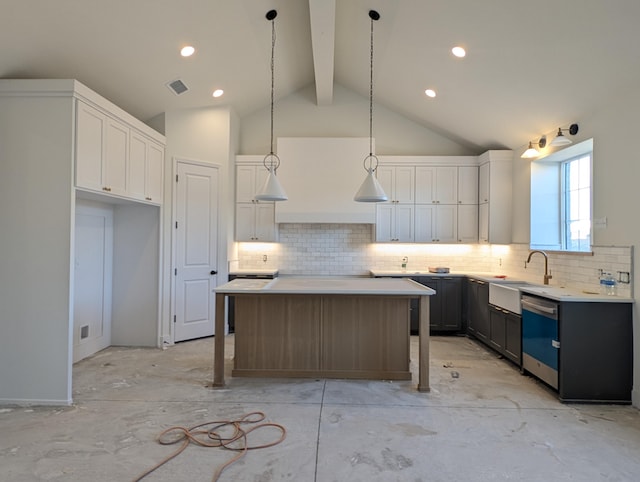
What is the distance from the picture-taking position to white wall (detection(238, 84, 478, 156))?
6.24 metres

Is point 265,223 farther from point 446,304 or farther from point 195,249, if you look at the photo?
point 446,304

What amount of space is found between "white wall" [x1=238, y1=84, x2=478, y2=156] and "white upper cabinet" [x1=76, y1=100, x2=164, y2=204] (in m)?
1.80

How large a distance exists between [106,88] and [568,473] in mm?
5191

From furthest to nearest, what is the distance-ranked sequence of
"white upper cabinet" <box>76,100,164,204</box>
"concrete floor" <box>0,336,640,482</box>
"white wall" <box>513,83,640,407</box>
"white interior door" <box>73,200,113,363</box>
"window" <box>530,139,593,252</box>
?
1. "window" <box>530,139,593,252</box>
2. "white interior door" <box>73,200,113,363</box>
3. "white upper cabinet" <box>76,100,164,204</box>
4. "white wall" <box>513,83,640,407</box>
5. "concrete floor" <box>0,336,640,482</box>

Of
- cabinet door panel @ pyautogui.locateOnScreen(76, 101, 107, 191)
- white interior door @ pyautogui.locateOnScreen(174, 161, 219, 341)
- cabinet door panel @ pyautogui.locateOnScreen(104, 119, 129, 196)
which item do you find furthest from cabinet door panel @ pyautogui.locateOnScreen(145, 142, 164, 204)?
cabinet door panel @ pyautogui.locateOnScreen(76, 101, 107, 191)

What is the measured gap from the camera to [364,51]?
4.85 metres

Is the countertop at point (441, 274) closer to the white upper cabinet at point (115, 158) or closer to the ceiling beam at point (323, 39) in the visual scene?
the ceiling beam at point (323, 39)

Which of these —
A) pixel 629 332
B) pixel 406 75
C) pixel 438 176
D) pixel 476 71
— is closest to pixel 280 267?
pixel 438 176

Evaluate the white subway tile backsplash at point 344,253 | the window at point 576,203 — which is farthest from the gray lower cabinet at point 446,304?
the window at point 576,203

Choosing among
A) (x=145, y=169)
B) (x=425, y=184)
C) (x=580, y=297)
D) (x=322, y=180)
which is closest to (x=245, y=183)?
(x=322, y=180)

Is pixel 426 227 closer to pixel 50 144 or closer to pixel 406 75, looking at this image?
pixel 406 75

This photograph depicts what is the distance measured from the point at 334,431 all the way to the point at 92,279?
345 cm

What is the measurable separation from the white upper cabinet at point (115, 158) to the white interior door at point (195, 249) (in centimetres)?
38

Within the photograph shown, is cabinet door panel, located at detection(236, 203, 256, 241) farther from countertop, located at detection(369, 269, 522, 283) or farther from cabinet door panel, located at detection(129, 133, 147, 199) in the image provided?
countertop, located at detection(369, 269, 522, 283)
